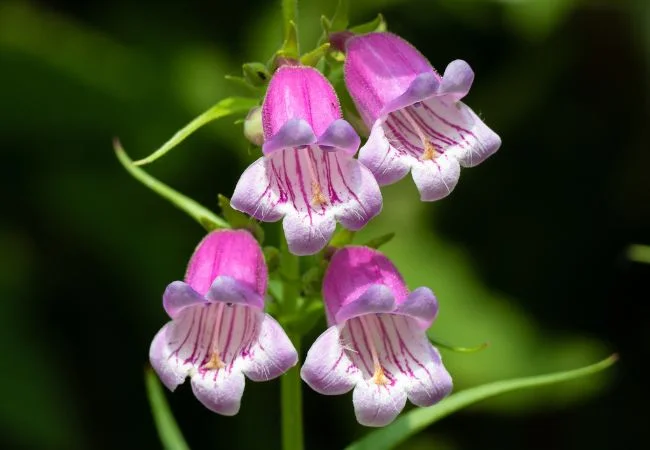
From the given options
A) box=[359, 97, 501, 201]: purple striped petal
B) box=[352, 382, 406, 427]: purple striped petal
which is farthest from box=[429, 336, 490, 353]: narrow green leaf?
box=[359, 97, 501, 201]: purple striped petal

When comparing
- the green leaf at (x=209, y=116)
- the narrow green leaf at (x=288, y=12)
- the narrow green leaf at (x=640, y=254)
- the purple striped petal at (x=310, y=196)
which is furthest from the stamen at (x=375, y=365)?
the narrow green leaf at (x=640, y=254)

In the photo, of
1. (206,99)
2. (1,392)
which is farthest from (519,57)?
(1,392)

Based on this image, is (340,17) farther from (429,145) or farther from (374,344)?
(374,344)

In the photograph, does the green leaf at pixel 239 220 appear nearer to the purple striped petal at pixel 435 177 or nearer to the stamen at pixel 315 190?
the stamen at pixel 315 190

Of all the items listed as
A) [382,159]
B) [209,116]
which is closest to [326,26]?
[209,116]

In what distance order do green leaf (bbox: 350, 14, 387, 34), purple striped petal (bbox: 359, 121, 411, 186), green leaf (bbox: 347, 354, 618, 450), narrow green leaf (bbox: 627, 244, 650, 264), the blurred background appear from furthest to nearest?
1. the blurred background
2. narrow green leaf (bbox: 627, 244, 650, 264)
3. green leaf (bbox: 347, 354, 618, 450)
4. green leaf (bbox: 350, 14, 387, 34)
5. purple striped petal (bbox: 359, 121, 411, 186)

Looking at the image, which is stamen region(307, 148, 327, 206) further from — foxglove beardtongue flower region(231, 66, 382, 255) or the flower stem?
the flower stem
